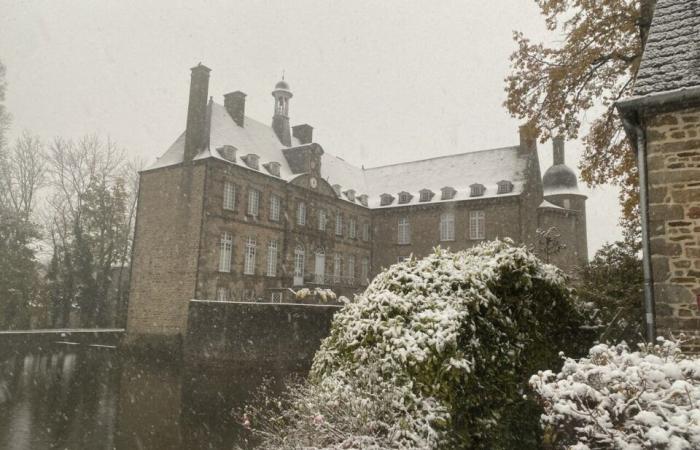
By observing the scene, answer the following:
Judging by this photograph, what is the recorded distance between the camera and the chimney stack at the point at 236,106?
27922 millimetres

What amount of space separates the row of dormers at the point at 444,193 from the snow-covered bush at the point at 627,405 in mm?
28155

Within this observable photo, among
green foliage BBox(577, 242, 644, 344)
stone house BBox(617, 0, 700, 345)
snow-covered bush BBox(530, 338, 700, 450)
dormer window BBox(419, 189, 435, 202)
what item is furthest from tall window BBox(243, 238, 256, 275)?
snow-covered bush BBox(530, 338, 700, 450)

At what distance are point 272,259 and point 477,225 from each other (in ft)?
40.2

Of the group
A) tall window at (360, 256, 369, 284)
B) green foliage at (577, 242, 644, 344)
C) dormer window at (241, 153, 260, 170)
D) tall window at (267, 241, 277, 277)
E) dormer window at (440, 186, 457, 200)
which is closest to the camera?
green foliage at (577, 242, 644, 344)

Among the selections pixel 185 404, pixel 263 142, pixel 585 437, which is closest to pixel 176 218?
pixel 263 142

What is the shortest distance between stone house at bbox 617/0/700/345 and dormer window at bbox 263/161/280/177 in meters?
21.9

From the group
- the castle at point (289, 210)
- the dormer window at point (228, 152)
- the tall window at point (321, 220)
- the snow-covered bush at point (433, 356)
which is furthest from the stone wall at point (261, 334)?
the tall window at point (321, 220)

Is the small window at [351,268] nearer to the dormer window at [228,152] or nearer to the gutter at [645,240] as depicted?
the dormer window at [228,152]

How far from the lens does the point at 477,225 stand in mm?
31250

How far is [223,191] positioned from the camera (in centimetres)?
2414

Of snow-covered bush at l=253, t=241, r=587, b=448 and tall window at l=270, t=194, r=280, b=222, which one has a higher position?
tall window at l=270, t=194, r=280, b=222

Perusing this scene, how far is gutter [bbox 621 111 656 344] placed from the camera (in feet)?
21.0

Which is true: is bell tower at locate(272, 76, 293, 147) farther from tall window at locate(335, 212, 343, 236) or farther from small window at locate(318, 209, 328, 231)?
tall window at locate(335, 212, 343, 236)

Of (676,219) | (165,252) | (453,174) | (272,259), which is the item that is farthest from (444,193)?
(676,219)
